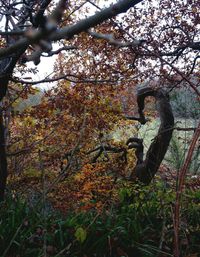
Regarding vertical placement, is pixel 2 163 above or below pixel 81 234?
above

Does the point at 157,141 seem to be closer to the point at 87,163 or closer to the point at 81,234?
the point at 87,163

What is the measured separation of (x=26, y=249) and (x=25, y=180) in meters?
3.19

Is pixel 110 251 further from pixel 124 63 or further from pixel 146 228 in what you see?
pixel 124 63

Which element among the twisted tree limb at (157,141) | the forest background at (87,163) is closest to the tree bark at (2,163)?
the forest background at (87,163)

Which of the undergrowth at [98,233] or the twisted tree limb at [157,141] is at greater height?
the twisted tree limb at [157,141]

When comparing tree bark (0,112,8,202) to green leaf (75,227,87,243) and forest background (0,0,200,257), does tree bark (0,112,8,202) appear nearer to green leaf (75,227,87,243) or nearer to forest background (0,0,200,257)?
forest background (0,0,200,257)

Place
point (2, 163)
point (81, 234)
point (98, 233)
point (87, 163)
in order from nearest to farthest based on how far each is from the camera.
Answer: point (81, 234), point (98, 233), point (2, 163), point (87, 163)

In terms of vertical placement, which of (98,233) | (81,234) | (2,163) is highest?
(2,163)

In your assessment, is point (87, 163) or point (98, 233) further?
point (87, 163)

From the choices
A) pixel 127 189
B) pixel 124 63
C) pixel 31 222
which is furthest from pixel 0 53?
pixel 124 63

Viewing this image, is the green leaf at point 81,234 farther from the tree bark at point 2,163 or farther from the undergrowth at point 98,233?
the tree bark at point 2,163

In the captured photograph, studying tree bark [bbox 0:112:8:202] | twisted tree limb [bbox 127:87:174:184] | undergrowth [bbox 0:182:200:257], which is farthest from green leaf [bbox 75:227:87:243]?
twisted tree limb [bbox 127:87:174:184]

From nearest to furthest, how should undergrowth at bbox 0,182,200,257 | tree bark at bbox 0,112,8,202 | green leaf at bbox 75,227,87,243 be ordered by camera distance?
green leaf at bbox 75,227,87,243
undergrowth at bbox 0,182,200,257
tree bark at bbox 0,112,8,202

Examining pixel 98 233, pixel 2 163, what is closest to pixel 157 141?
pixel 98 233
